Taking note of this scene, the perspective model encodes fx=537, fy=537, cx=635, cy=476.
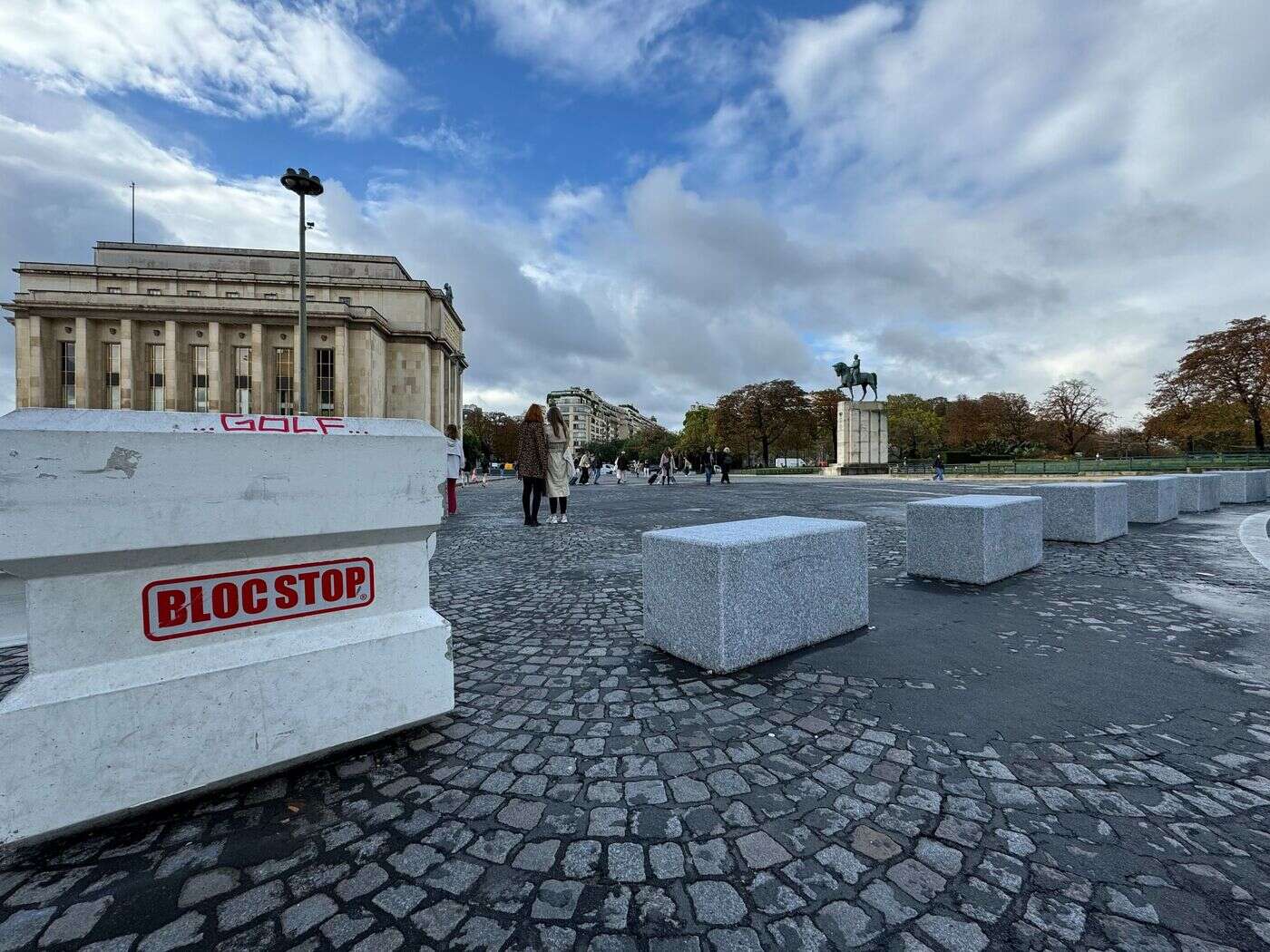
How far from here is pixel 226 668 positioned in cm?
212

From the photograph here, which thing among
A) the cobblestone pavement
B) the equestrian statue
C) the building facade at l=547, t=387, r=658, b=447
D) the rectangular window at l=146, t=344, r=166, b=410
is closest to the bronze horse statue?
the equestrian statue

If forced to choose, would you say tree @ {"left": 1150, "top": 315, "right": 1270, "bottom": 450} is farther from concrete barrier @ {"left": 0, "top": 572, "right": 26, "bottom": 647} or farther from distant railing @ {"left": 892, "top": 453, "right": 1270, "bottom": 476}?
concrete barrier @ {"left": 0, "top": 572, "right": 26, "bottom": 647}

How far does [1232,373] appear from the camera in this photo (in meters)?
36.9

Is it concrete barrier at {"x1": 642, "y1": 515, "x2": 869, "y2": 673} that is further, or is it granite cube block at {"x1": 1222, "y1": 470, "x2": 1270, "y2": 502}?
granite cube block at {"x1": 1222, "y1": 470, "x2": 1270, "y2": 502}

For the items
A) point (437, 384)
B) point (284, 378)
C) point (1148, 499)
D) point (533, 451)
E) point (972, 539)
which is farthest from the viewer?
point (437, 384)

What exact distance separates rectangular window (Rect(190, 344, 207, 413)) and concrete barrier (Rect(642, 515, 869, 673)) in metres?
62.3

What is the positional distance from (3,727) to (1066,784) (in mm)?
3830

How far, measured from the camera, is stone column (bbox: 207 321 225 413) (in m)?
49.0

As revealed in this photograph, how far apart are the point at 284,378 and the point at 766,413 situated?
48.9 m

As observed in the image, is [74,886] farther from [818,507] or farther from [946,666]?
[818,507]

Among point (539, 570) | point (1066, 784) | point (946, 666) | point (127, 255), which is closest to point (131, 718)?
point (1066, 784)

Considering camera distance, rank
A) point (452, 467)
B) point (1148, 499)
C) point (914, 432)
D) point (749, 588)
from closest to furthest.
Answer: point (749, 588) → point (1148, 499) → point (452, 467) → point (914, 432)

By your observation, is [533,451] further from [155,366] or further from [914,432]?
[914,432]

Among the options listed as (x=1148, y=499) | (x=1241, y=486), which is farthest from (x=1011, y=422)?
(x=1148, y=499)
